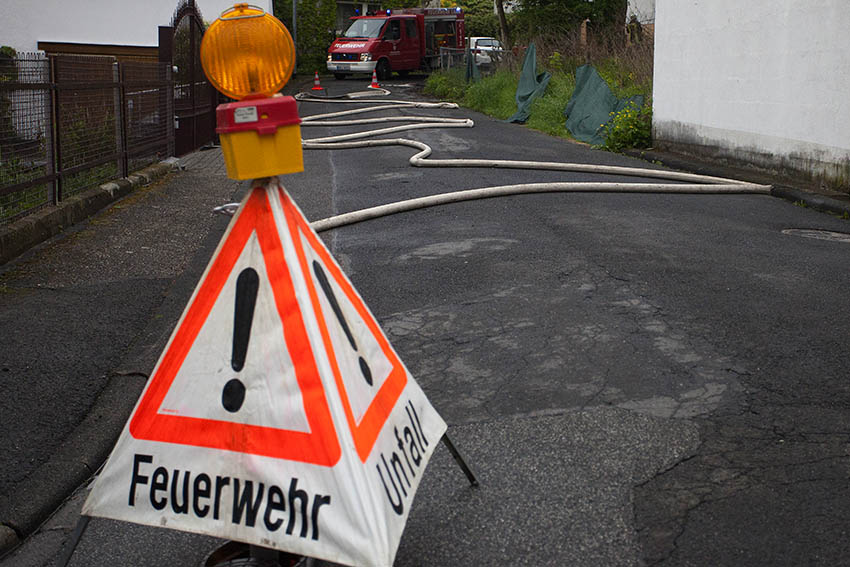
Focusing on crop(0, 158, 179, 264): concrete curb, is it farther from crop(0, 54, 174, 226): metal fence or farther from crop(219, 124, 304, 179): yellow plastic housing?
crop(219, 124, 304, 179): yellow plastic housing

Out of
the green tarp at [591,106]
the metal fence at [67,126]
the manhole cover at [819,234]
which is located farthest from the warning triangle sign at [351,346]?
the green tarp at [591,106]

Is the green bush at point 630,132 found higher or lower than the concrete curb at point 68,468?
higher

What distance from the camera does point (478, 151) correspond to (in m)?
14.1

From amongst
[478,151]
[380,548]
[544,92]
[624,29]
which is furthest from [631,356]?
Answer: [624,29]

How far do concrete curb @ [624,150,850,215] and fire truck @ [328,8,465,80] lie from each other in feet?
82.2

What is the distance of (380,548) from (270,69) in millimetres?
1379

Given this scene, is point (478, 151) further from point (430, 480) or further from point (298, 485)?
point (298, 485)

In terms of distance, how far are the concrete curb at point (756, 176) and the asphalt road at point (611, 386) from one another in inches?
40.9

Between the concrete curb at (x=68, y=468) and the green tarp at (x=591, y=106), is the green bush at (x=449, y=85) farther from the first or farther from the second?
the concrete curb at (x=68, y=468)

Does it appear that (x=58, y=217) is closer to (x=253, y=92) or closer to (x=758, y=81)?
(x=253, y=92)

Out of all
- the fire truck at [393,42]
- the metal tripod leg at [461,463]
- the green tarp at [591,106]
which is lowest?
the metal tripod leg at [461,463]

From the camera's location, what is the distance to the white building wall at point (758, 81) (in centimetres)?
1039

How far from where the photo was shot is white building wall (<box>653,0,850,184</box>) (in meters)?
10.4

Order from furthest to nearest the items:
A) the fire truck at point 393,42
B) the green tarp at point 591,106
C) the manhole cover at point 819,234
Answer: the fire truck at point 393,42 → the green tarp at point 591,106 → the manhole cover at point 819,234
